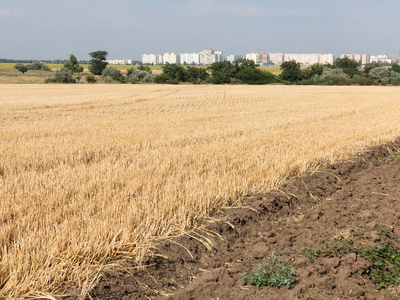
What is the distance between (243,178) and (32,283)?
3855mm

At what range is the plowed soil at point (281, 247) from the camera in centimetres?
351

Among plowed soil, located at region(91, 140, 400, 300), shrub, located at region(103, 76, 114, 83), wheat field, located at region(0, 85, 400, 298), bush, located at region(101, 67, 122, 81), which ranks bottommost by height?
plowed soil, located at region(91, 140, 400, 300)

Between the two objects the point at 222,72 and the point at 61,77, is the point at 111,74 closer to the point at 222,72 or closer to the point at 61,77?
the point at 61,77

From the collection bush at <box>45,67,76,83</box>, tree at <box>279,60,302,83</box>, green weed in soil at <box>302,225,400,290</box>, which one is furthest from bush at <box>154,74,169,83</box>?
green weed in soil at <box>302,225,400,290</box>

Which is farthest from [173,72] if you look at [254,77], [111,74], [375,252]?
[375,252]

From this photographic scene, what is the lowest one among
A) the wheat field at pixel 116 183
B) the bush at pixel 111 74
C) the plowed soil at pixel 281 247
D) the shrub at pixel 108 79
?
the plowed soil at pixel 281 247

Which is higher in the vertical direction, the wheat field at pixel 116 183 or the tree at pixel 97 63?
the tree at pixel 97 63

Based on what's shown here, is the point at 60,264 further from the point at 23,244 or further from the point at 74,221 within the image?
the point at 74,221

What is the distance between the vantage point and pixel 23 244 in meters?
3.54

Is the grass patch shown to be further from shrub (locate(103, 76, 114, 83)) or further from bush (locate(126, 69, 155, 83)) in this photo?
shrub (locate(103, 76, 114, 83))

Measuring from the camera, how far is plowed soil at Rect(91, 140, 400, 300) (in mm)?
3512

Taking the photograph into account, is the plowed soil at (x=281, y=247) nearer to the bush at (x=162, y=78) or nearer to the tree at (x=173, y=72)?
the bush at (x=162, y=78)

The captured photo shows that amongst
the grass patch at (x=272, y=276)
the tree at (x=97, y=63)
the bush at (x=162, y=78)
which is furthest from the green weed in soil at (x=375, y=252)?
the tree at (x=97, y=63)

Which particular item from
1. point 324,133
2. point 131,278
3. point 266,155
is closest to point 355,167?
point 266,155
